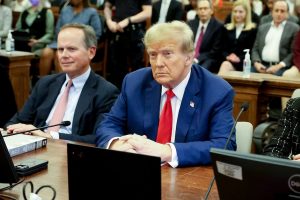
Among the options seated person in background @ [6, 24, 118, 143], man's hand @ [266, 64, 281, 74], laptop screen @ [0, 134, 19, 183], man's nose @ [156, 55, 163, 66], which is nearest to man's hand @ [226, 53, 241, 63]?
man's hand @ [266, 64, 281, 74]

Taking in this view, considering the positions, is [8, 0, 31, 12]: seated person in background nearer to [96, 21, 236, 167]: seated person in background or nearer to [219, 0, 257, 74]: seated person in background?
[219, 0, 257, 74]: seated person in background

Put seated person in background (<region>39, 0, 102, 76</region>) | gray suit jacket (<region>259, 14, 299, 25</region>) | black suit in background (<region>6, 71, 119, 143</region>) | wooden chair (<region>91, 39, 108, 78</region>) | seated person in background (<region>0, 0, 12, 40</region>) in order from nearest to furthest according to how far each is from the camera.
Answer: black suit in background (<region>6, 71, 119, 143</region>) → gray suit jacket (<region>259, 14, 299, 25</region>) → seated person in background (<region>39, 0, 102, 76</region>) → wooden chair (<region>91, 39, 108, 78</region>) → seated person in background (<region>0, 0, 12, 40</region>)

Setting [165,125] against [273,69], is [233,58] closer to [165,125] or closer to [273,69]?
[273,69]

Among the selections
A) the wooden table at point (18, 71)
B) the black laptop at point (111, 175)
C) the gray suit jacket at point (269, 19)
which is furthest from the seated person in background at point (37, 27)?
the black laptop at point (111, 175)

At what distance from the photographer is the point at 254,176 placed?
1.49m

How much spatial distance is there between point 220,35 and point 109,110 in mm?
3881

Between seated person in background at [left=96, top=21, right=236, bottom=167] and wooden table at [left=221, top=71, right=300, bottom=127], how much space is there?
2379 millimetres

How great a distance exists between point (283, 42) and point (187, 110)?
412 centimetres

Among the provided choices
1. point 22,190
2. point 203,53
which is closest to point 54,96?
point 22,190

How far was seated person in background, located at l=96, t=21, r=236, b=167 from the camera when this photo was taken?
8.89ft

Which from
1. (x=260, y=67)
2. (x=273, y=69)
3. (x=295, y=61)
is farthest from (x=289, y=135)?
(x=260, y=67)

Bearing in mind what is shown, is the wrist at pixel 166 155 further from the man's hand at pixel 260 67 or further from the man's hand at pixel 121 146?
the man's hand at pixel 260 67

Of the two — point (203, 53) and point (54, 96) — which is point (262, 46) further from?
point (54, 96)

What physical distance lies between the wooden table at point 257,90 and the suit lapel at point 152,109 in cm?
239
